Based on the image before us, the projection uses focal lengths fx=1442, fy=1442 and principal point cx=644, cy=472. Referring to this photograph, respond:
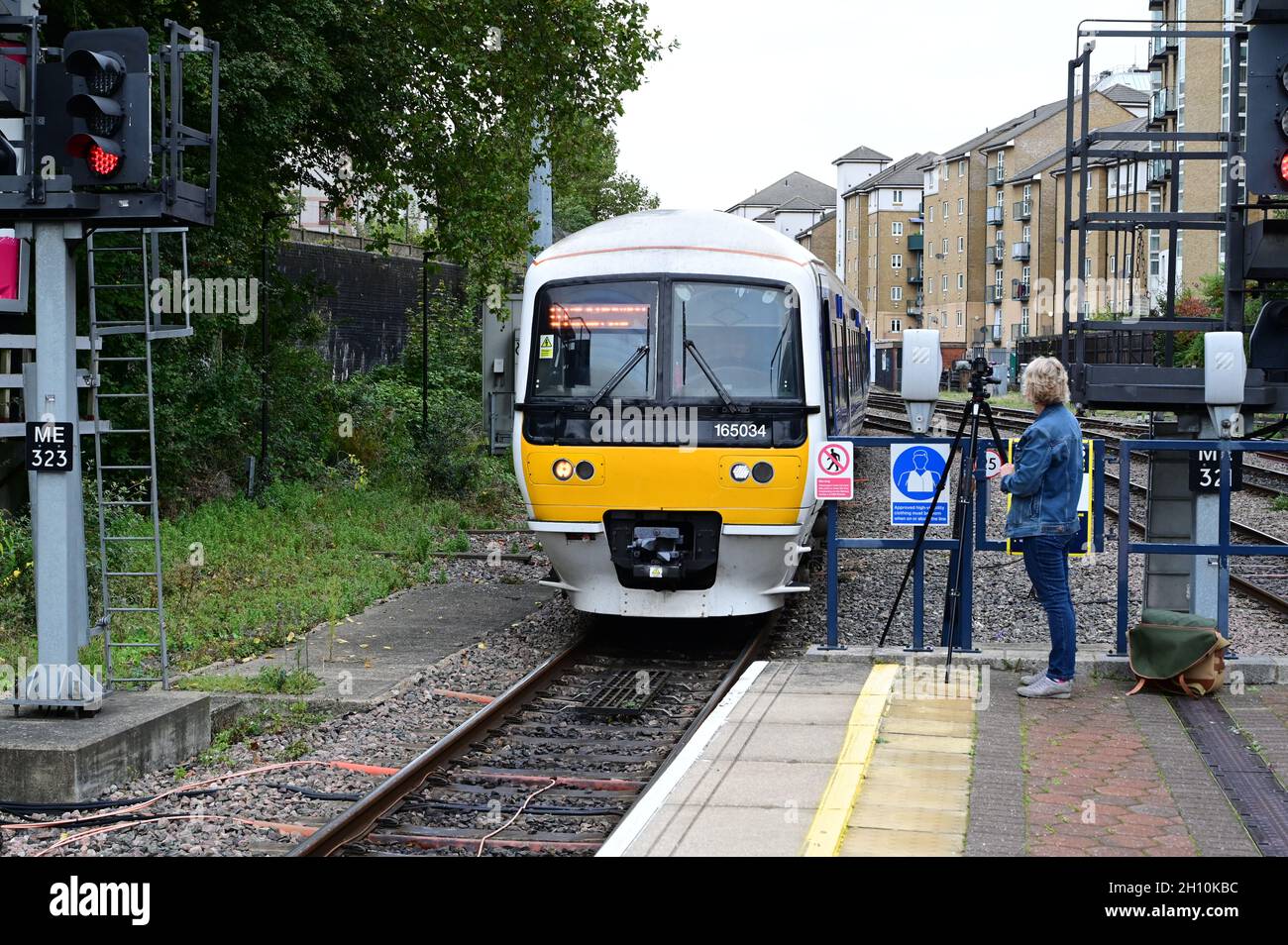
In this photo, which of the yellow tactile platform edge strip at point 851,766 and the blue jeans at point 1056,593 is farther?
the blue jeans at point 1056,593

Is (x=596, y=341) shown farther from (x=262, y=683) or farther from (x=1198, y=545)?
(x=1198, y=545)

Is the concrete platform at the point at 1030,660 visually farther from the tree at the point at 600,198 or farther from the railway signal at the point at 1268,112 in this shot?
the tree at the point at 600,198

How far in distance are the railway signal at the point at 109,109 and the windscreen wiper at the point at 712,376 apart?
4329mm

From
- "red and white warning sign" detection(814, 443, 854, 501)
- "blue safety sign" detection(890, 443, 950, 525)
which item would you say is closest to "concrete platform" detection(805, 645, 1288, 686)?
A: "blue safety sign" detection(890, 443, 950, 525)

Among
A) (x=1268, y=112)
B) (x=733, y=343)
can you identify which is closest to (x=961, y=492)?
(x=733, y=343)

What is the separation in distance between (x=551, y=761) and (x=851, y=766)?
1.91 metres

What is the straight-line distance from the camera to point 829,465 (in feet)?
29.5

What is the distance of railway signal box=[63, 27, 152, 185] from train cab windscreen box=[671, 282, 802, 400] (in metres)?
4.31

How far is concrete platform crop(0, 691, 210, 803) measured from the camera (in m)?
6.86

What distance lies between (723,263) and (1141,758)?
202 inches

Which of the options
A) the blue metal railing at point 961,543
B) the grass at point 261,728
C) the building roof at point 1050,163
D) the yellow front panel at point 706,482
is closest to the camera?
the grass at point 261,728

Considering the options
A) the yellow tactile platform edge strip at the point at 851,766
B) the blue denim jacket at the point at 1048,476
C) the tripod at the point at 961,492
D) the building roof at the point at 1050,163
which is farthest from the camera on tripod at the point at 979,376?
the building roof at the point at 1050,163

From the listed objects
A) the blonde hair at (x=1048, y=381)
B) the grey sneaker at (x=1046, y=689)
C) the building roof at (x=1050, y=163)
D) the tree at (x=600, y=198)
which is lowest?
the grey sneaker at (x=1046, y=689)

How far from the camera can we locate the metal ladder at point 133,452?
7.83 m
